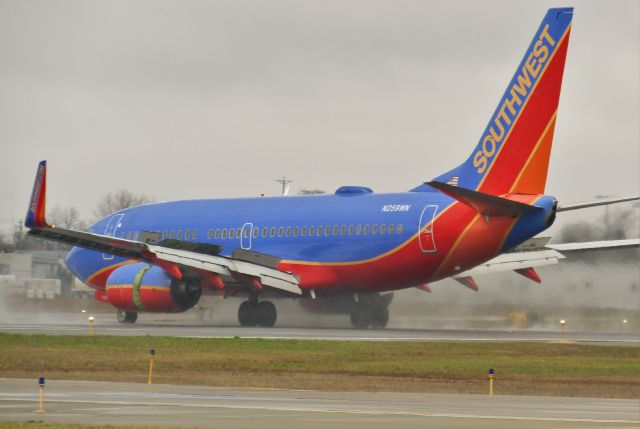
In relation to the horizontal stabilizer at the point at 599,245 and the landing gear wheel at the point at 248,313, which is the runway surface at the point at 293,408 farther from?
the horizontal stabilizer at the point at 599,245

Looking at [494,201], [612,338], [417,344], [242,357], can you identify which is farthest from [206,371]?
[612,338]

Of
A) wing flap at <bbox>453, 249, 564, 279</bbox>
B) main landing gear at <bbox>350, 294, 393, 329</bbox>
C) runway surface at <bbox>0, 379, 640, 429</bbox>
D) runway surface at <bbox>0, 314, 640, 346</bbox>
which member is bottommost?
runway surface at <bbox>0, 379, 640, 429</bbox>

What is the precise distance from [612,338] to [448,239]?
635cm

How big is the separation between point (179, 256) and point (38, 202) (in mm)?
5690

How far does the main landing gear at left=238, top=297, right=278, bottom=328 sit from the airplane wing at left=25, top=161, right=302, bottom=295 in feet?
5.02

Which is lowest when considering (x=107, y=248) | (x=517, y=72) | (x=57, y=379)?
(x=57, y=379)

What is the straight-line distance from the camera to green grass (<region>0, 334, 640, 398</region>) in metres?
31.3

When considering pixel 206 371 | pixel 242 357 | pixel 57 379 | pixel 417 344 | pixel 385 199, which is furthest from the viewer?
pixel 385 199

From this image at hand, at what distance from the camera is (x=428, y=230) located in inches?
1871

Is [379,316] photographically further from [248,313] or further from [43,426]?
[43,426]

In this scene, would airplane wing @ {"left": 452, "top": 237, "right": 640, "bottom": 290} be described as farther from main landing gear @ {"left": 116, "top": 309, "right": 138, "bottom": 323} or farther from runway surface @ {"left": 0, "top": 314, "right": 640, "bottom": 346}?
main landing gear @ {"left": 116, "top": 309, "right": 138, "bottom": 323}

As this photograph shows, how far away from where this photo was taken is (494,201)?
4375 centimetres

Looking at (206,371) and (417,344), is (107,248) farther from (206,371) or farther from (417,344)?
(206,371)

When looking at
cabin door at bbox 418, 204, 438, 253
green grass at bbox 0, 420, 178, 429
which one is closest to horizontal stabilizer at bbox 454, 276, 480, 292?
cabin door at bbox 418, 204, 438, 253
